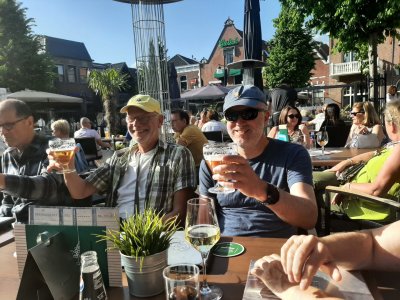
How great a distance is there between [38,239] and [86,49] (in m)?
35.9

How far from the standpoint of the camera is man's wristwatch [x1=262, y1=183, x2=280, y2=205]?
1421 millimetres

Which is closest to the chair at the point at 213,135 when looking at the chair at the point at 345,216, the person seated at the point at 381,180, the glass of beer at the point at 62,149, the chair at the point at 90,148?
the chair at the point at 90,148

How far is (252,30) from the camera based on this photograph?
6387 millimetres

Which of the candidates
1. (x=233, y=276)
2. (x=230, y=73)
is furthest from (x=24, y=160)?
(x=230, y=73)

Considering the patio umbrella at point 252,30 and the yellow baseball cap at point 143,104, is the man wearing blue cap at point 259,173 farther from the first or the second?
the patio umbrella at point 252,30

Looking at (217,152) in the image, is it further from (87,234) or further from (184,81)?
(184,81)

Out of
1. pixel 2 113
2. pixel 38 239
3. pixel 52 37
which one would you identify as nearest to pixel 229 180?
pixel 38 239

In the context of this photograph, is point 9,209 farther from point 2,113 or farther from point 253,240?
point 253,240

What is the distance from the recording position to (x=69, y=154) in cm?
185

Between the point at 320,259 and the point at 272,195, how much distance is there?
0.46 meters

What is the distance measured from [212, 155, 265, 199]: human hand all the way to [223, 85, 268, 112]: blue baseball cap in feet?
2.13

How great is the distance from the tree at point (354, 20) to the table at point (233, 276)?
9.18m

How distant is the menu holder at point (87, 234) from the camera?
43.4 inches

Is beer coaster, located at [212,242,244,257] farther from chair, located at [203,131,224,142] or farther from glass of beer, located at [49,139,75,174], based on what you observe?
chair, located at [203,131,224,142]
